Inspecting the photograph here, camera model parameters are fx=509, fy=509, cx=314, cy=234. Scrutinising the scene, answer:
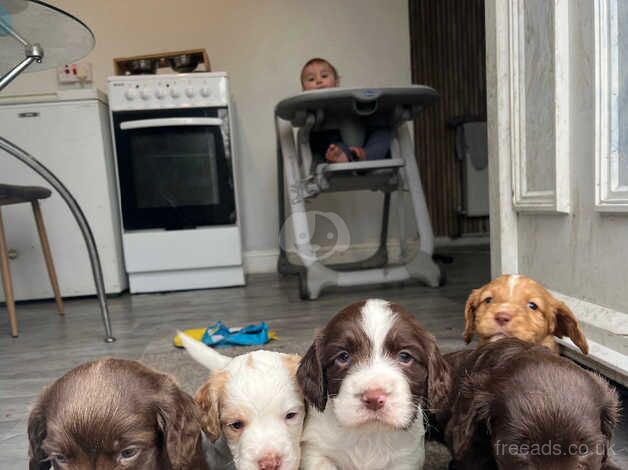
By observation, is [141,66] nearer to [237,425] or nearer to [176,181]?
[176,181]

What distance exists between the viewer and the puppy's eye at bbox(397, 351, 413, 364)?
3.48 feet

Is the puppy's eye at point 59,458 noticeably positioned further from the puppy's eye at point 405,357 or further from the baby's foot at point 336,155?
the baby's foot at point 336,155

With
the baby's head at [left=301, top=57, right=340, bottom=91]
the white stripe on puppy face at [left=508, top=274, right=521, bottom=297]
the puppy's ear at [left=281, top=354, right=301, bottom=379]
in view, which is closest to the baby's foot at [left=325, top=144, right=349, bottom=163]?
the baby's head at [left=301, top=57, right=340, bottom=91]

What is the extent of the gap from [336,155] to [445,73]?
3230mm

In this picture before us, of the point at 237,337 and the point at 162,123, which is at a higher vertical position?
the point at 162,123

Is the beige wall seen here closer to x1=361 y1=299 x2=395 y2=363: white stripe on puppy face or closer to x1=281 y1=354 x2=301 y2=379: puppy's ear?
x1=281 y1=354 x2=301 y2=379: puppy's ear

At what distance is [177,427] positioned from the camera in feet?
3.10

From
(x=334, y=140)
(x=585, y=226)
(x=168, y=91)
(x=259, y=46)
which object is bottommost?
(x=585, y=226)

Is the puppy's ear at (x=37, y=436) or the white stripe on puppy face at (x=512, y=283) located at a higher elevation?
the white stripe on puppy face at (x=512, y=283)

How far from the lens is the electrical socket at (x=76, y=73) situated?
15.0 feet

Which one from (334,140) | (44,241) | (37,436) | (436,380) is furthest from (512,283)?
(44,241)

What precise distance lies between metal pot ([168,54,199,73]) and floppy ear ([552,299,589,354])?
3607mm

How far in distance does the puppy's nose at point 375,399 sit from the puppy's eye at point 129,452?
1.39 feet

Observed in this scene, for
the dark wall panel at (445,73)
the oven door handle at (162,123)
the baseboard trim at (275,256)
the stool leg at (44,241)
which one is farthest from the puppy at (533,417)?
the dark wall panel at (445,73)
